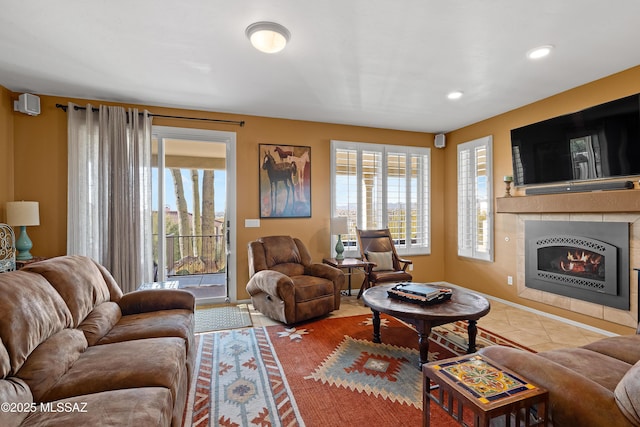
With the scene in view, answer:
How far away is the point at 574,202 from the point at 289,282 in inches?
126

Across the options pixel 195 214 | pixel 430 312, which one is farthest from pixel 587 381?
pixel 195 214

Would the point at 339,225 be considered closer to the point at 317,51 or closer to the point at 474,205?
the point at 474,205

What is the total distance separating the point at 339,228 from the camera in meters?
4.60

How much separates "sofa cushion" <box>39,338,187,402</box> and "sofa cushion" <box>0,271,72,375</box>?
0.68 feet

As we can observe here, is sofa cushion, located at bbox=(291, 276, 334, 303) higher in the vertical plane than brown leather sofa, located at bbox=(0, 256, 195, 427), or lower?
lower

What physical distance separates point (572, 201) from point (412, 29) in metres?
2.64

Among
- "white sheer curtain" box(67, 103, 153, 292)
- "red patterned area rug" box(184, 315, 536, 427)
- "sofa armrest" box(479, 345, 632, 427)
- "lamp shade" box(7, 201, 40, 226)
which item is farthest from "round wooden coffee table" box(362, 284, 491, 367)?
"lamp shade" box(7, 201, 40, 226)

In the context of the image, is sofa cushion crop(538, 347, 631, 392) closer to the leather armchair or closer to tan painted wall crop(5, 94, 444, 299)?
the leather armchair

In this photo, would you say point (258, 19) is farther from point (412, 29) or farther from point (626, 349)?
point (626, 349)

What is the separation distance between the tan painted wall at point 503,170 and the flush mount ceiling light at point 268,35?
328 cm

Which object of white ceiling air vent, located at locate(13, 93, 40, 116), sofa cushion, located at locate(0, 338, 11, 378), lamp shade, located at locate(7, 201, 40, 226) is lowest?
sofa cushion, located at locate(0, 338, 11, 378)

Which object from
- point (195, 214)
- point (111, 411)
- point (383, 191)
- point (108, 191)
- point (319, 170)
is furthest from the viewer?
point (195, 214)

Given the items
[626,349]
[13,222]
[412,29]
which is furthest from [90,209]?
[626,349]

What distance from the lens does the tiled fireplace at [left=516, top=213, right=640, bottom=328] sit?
315cm
